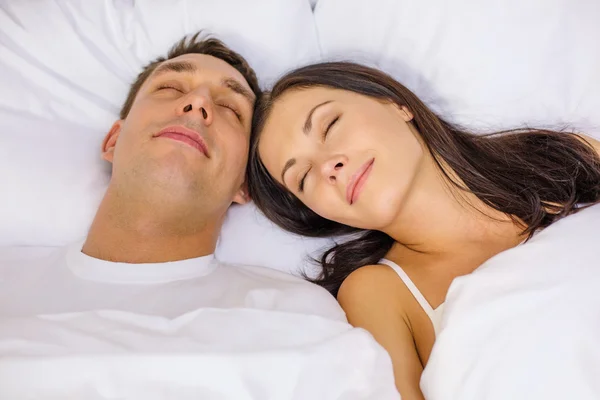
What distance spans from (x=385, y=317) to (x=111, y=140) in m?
0.85

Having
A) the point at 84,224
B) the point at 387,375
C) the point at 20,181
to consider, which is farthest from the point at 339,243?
the point at 20,181

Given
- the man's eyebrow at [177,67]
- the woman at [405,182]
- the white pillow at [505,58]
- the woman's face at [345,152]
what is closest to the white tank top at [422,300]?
the woman at [405,182]

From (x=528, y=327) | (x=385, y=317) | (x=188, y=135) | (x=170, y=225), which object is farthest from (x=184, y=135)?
(x=528, y=327)

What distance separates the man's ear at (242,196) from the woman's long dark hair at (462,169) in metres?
0.01

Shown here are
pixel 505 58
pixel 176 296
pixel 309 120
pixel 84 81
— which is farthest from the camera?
pixel 84 81

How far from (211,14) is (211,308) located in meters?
0.90

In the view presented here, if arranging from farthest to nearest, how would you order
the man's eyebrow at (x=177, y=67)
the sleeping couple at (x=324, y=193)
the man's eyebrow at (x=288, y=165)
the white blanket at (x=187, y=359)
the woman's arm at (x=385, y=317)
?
the man's eyebrow at (x=177, y=67) → the man's eyebrow at (x=288, y=165) → the sleeping couple at (x=324, y=193) → the woman's arm at (x=385, y=317) → the white blanket at (x=187, y=359)

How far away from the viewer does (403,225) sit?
130cm

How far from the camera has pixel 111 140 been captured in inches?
56.7

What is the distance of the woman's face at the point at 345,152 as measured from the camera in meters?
Result: 1.18

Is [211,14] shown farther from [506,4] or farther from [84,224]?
[506,4]

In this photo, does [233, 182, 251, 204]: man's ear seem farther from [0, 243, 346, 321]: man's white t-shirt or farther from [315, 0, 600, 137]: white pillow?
[315, 0, 600, 137]: white pillow

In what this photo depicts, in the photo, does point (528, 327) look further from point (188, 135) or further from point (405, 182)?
point (188, 135)

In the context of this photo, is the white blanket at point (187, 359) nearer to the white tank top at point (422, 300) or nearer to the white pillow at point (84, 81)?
the white tank top at point (422, 300)
